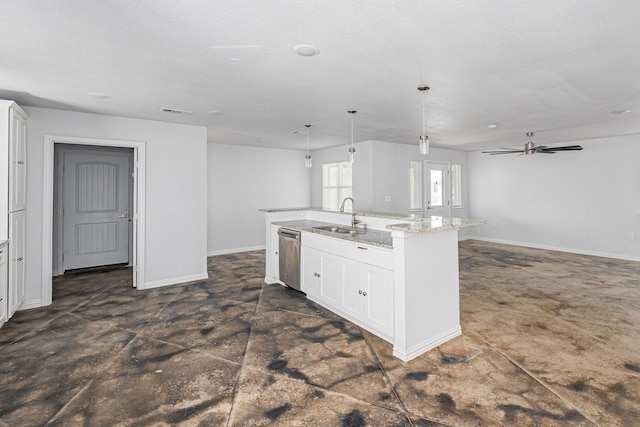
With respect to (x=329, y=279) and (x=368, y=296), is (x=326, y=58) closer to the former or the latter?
(x=368, y=296)

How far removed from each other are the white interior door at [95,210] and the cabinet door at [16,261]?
206cm

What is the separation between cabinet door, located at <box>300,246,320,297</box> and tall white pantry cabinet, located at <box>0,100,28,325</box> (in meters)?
3.02

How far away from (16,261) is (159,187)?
1.73 metres

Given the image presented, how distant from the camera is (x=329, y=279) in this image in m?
3.60

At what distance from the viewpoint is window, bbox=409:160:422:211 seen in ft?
24.3

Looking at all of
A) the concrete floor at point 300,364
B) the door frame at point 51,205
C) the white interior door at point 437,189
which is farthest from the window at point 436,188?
the door frame at point 51,205

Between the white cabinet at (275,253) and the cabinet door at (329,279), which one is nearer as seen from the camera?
the cabinet door at (329,279)

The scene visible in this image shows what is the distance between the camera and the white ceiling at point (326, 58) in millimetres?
1863

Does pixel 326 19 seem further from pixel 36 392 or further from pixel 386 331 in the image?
pixel 36 392

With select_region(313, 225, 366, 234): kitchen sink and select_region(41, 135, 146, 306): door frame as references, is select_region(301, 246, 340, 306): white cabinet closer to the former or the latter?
select_region(313, 225, 366, 234): kitchen sink

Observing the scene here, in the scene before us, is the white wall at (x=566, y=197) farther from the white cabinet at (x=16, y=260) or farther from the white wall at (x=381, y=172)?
the white cabinet at (x=16, y=260)

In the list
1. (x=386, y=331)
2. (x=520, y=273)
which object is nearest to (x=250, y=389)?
(x=386, y=331)

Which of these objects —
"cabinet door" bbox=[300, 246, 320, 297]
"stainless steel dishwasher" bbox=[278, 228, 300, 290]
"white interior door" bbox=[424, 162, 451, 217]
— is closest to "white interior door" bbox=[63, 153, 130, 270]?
"stainless steel dishwasher" bbox=[278, 228, 300, 290]

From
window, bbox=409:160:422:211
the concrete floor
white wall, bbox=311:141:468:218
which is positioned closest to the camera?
the concrete floor
